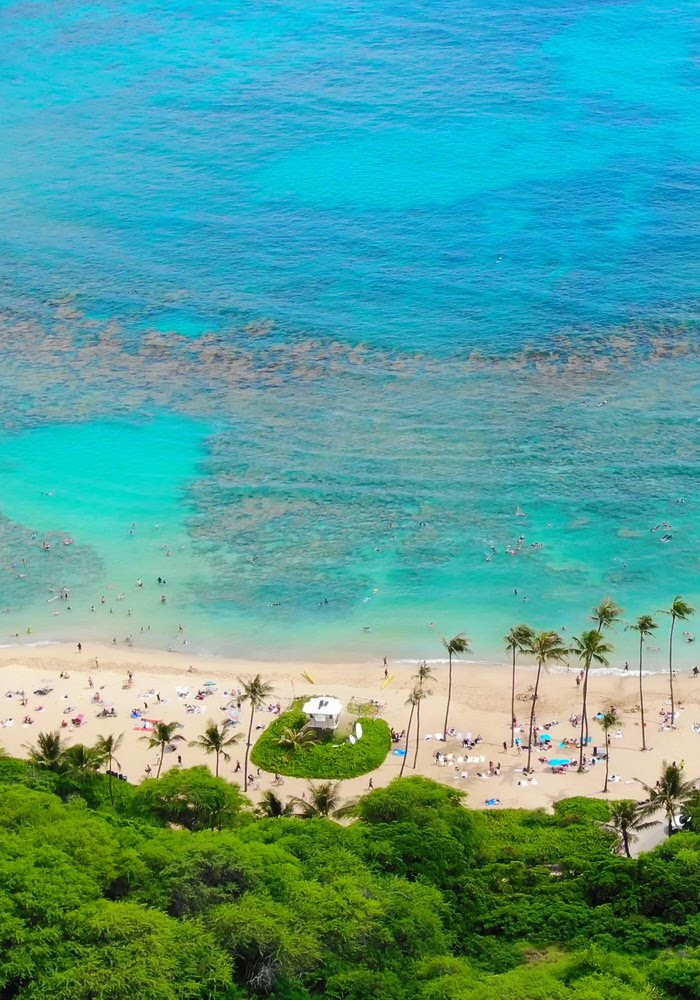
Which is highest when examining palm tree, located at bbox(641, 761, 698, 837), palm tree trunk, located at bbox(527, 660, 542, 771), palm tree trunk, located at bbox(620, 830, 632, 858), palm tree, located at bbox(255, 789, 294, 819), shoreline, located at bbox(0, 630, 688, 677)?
palm tree, located at bbox(641, 761, 698, 837)

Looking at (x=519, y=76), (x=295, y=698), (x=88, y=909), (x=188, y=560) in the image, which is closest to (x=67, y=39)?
(x=519, y=76)

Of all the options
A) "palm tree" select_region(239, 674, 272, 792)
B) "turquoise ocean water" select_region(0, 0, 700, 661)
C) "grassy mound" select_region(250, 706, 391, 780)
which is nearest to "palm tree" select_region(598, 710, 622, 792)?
"turquoise ocean water" select_region(0, 0, 700, 661)

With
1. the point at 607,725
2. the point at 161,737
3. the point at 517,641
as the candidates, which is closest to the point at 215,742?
the point at 161,737

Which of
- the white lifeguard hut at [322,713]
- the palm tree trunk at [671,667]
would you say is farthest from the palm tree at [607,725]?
the white lifeguard hut at [322,713]

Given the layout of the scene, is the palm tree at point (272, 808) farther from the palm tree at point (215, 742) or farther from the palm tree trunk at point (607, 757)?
the palm tree trunk at point (607, 757)

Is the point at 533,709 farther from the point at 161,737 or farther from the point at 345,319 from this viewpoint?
the point at 345,319

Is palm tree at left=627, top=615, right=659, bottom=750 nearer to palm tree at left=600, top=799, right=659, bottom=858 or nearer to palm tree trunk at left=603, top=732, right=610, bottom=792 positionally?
palm tree trunk at left=603, top=732, right=610, bottom=792
